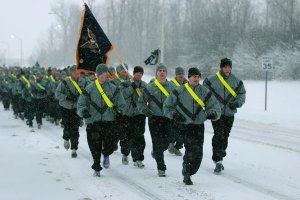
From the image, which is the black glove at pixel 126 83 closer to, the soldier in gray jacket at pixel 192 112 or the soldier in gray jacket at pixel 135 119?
the soldier in gray jacket at pixel 135 119

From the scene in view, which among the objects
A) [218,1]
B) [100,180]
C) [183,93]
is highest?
[218,1]

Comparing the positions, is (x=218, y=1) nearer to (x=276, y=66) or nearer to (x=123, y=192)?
(x=276, y=66)

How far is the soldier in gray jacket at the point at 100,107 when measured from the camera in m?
8.91

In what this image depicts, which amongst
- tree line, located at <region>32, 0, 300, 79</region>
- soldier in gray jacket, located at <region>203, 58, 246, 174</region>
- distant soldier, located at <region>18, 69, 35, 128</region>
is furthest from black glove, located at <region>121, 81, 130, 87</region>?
tree line, located at <region>32, 0, 300, 79</region>

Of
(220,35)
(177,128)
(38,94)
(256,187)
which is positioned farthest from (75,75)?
(220,35)

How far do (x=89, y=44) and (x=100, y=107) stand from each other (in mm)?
2098

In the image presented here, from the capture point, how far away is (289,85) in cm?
2962

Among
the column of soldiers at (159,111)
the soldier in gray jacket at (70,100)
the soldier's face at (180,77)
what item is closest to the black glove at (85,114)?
the column of soldiers at (159,111)

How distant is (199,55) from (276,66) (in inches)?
368

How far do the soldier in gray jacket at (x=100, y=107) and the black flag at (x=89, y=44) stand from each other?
63.3 inches

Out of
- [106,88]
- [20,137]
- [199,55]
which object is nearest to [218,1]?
[199,55]

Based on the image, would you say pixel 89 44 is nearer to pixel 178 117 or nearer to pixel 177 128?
pixel 177 128

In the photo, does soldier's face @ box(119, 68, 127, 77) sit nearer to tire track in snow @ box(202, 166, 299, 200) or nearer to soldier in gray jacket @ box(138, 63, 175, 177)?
soldier in gray jacket @ box(138, 63, 175, 177)

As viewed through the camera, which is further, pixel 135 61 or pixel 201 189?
pixel 135 61
